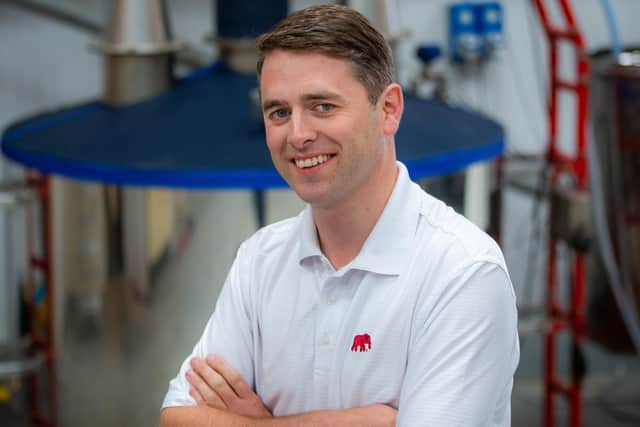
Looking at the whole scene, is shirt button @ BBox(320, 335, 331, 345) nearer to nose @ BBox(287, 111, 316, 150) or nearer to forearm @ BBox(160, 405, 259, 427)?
forearm @ BBox(160, 405, 259, 427)

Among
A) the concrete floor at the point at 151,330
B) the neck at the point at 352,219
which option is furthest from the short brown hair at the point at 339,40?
the concrete floor at the point at 151,330

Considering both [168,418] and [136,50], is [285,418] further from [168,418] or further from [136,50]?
[136,50]

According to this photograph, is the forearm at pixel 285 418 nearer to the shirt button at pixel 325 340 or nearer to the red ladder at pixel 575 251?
the shirt button at pixel 325 340

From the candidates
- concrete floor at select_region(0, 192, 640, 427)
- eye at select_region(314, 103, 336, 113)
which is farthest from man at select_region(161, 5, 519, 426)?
concrete floor at select_region(0, 192, 640, 427)

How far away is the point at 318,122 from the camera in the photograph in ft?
4.45

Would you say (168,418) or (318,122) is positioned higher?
(318,122)

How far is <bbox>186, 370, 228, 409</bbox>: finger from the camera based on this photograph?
1.60 m

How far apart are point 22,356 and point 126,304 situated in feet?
2.30

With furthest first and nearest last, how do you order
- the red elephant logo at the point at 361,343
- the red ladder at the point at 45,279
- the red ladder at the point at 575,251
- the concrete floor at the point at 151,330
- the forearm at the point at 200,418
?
the red ladder at the point at 575,251
the red ladder at the point at 45,279
the concrete floor at the point at 151,330
the forearm at the point at 200,418
the red elephant logo at the point at 361,343

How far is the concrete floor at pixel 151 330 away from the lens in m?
2.79

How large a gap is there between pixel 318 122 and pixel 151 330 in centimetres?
169

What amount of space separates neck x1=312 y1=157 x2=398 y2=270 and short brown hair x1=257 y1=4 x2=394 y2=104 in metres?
0.14

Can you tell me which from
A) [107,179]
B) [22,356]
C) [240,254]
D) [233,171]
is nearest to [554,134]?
[233,171]

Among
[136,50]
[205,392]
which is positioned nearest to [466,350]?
[205,392]
